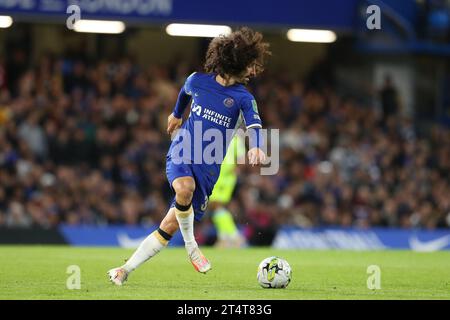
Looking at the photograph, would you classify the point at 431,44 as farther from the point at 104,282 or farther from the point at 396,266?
the point at 104,282

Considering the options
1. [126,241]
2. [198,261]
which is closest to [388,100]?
[126,241]

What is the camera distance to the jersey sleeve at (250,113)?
9633mm

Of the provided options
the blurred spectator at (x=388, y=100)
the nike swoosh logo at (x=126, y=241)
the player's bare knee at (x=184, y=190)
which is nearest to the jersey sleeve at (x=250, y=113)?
the player's bare knee at (x=184, y=190)

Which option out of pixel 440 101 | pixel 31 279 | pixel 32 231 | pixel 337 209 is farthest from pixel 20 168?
pixel 440 101

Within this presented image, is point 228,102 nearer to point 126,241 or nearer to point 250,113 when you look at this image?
point 250,113

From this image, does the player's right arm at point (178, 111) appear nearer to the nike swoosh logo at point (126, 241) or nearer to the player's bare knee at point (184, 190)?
the player's bare knee at point (184, 190)

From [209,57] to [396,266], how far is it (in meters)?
4.71

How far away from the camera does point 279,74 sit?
84.5ft

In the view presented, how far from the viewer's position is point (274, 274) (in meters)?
9.71

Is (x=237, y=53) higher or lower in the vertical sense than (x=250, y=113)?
higher

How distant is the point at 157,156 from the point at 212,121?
12.3 meters

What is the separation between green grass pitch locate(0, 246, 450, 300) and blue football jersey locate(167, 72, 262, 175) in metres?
1.30

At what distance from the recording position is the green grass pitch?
353 inches

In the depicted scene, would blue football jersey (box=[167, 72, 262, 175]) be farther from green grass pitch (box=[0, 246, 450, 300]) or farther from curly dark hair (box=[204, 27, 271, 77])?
green grass pitch (box=[0, 246, 450, 300])
